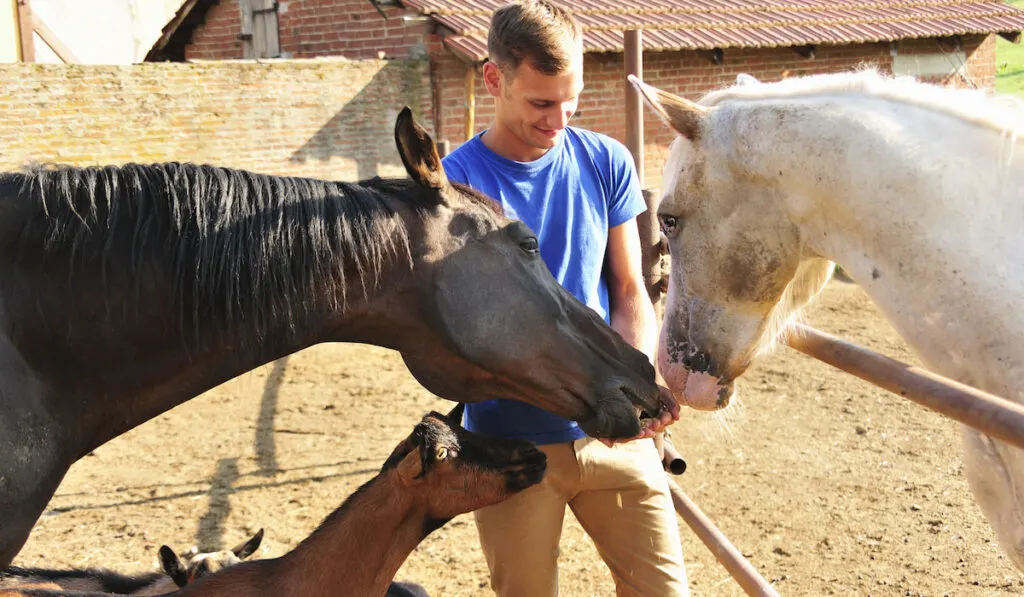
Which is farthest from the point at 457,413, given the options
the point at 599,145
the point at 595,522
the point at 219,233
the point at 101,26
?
the point at 101,26

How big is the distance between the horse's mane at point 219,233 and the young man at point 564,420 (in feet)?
1.82

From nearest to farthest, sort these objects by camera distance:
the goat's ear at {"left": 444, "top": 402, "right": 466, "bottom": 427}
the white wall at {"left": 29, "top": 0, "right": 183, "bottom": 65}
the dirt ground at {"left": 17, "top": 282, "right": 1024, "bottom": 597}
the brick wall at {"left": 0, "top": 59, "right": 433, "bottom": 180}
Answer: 1. the goat's ear at {"left": 444, "top": 402, "right": 466, "bottom": 427}
2. the dirt ground at {"left": 17, "top": 282, "right": 1024, "bottom": 597}
3. the brick wall at {"left": 0, "top": 59, "right": 433, "bottom": 180}
4. the white wall at {"left": 29, "top": 0, "right": 183, "bottom": 65}

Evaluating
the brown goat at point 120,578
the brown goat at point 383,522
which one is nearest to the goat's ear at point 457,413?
the brown goat at point 383,522

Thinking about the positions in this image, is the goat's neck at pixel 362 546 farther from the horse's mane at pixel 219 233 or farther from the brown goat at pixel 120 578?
the brown goat at pixel 120 578

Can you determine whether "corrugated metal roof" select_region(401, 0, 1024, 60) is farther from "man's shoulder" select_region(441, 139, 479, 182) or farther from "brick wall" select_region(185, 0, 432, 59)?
"man's shoulder" select_region(441, 139, 479, 182)

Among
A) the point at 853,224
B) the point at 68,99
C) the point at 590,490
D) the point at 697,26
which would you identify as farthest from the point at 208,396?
the point at 697,26

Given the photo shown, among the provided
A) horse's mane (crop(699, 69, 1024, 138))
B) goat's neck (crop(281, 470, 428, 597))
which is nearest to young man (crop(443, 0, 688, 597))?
goat's neck (crop(281, 470, 428, 597))

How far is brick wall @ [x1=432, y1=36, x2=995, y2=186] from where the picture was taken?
10836 mm

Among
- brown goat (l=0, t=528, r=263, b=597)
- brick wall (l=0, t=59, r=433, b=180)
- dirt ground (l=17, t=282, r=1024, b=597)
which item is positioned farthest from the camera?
brick wall (l=0, t=59, r=433, b=180)

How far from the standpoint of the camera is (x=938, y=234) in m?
1.87

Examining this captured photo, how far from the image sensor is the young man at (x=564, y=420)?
8.31ft

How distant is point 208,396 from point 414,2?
571 cm

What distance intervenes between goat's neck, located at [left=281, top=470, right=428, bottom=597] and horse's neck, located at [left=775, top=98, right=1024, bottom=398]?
1.46m

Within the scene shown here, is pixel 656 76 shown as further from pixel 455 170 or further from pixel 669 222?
pixel 669 222
